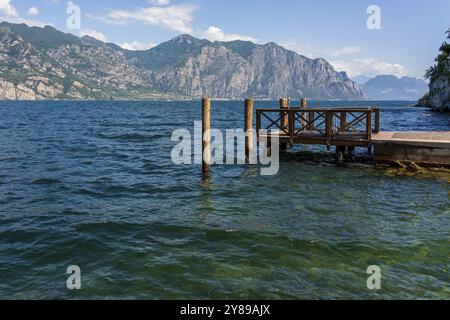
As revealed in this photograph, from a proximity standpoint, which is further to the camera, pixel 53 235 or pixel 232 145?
pixel 232 145

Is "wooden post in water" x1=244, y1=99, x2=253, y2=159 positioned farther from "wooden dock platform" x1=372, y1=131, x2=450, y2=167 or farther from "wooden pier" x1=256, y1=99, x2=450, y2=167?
"wooden dock platform" x1=372, y1=131, x2=450, y2=167

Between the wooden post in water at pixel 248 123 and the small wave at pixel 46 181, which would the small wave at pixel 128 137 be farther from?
the small wave at pixel 46 181

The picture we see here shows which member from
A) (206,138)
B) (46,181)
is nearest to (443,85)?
(206,138)

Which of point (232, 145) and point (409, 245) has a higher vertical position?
point (232, 145)

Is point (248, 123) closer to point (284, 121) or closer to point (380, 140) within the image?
point (284, 121)

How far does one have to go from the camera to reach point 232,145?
34906mm

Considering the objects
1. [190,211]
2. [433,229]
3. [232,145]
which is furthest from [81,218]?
[232,145]

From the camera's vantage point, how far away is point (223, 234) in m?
12.5

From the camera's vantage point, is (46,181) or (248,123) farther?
(248,123)

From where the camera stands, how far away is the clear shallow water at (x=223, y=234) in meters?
9.30

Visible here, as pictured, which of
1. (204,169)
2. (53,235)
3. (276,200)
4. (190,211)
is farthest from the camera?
(204,169)

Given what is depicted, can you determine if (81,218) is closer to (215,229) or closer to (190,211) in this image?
(190,211)

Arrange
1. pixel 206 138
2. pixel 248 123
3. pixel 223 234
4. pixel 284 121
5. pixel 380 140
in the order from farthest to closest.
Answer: pixel 284 121
pixel 248 123
pixel 380 140
pixel 206 138
pixel 223 234
